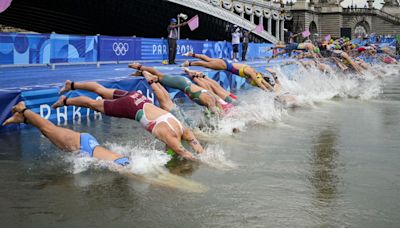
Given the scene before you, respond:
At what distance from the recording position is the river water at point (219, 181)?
5180mm

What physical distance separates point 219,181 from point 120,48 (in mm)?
15177

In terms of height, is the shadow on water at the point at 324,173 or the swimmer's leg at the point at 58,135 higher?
the swimmer's leg at the point at 58,135

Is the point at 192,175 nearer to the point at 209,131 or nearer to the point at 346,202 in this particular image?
the point at 346,202

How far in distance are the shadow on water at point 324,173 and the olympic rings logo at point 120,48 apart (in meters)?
12.3

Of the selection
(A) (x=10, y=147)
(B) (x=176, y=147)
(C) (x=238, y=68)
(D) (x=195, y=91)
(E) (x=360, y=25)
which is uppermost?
(E) (x=360, y=25)

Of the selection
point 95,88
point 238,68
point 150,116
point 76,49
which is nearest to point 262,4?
point 76,49

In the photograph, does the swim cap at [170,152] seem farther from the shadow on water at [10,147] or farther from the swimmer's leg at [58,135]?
the shadow on water at [10,147]

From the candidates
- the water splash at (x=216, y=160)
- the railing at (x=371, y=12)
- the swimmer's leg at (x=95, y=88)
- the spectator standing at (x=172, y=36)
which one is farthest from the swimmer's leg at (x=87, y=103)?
the railing at (x=371, y=12)

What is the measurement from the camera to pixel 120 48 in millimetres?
20828

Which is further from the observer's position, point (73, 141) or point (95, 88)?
point (95, 88)

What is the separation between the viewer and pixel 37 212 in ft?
17.0

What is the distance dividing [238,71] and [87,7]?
43644mm

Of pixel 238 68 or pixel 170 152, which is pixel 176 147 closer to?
pixel 170 152

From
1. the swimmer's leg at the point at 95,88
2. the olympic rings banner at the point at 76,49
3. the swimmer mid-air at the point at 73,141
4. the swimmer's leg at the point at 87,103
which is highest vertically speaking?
the olympic rings banner at the point at 76,49
